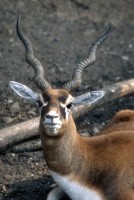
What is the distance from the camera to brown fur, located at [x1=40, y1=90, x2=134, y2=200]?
7082 millimetres

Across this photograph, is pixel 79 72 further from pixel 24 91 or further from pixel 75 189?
pixel 75 189

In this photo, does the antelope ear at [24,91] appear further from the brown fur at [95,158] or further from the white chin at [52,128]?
the white chin at [52,128]

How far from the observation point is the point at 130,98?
35.0ft

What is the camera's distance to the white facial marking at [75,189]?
7178mm

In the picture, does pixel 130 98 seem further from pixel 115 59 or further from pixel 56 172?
pixel 56 172

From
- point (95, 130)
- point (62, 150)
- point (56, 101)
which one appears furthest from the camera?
point (95, 130)

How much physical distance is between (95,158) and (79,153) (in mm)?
200

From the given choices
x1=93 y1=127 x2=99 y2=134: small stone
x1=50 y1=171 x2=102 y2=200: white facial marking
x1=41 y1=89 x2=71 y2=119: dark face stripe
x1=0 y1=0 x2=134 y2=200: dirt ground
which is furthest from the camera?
x1=93 y1=127 x2=99 y2=134: small stone

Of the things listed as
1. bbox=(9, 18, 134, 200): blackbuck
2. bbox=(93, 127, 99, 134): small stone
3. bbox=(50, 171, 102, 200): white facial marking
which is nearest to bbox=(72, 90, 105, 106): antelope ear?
bbox=(9, 18, 134, 200): blackbuck

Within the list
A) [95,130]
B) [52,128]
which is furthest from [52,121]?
[95,130]

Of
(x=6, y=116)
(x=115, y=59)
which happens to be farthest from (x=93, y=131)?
(x=115, y=59)

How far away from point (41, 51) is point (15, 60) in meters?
0.75

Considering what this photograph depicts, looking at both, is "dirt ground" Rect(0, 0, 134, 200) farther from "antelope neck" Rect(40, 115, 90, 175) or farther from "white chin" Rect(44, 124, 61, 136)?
"white chin" Rect(44, 124, 61, 136)

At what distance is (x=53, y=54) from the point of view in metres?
11.7
